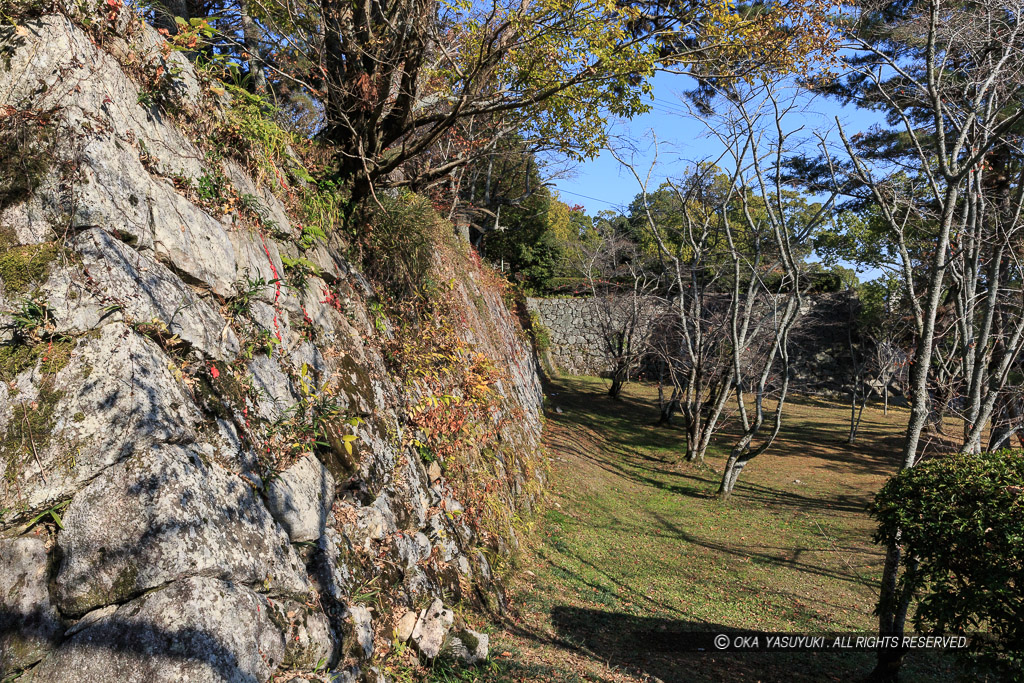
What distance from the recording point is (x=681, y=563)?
28.3 feet

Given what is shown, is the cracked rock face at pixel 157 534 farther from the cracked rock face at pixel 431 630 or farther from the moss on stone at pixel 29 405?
the cracked rock face at pixel 431 630

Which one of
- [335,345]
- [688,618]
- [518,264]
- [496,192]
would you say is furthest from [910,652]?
[518,264]

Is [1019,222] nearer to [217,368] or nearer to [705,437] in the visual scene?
[705,437]

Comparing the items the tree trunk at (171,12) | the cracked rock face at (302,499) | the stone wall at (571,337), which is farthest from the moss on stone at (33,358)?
the stone wall at (571,337)

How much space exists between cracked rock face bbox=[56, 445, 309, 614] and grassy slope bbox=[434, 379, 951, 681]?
5.62 ft

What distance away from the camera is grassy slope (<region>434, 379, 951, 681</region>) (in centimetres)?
550

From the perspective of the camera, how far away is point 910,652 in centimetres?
654

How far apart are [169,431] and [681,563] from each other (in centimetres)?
775

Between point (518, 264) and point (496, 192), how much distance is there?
9.25 m

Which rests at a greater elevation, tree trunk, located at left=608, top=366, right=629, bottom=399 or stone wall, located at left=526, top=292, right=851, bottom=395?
stone wall, located at left=526, top=292, right=851, bottom=395

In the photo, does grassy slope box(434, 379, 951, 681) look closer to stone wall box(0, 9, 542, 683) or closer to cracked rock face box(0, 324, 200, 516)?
stone wall box(0, 9, 542, 683)

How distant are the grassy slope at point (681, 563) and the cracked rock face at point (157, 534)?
171 centimetres

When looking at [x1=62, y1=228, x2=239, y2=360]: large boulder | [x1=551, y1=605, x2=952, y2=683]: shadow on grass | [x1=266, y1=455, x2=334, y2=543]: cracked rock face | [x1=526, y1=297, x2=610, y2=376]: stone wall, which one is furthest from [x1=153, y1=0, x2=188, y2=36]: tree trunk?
[x1=526, y1=297, x2=610, y2=376]: stone wall

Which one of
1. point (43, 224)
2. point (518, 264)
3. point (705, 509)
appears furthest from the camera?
point (518, 264)
